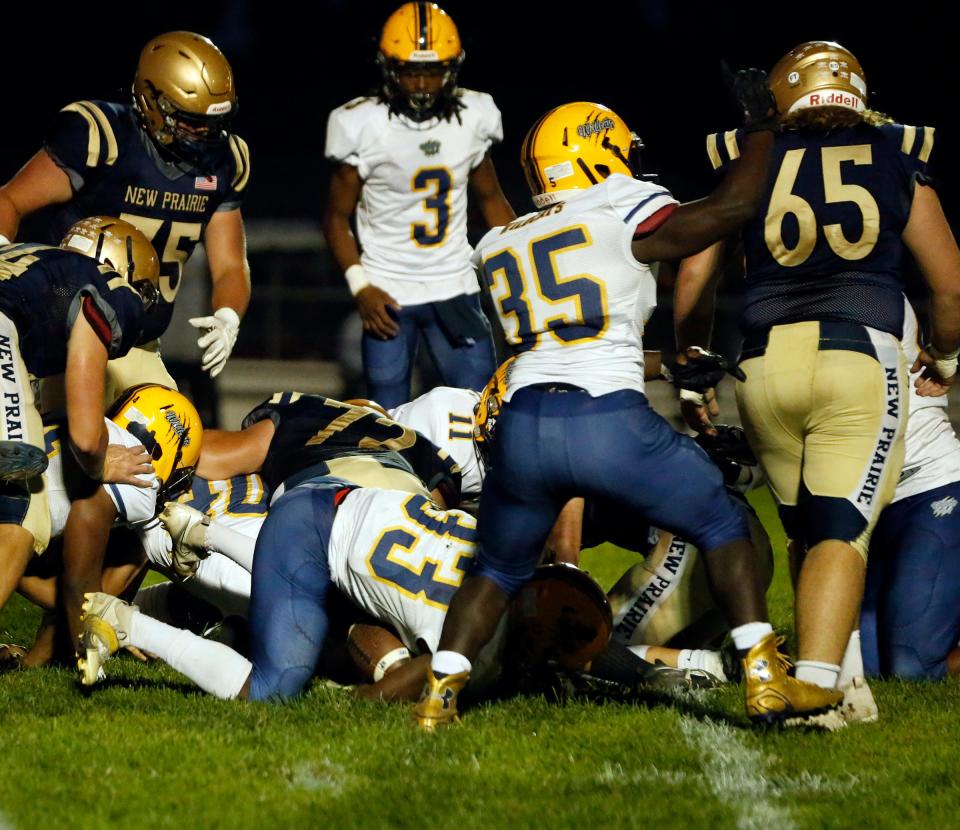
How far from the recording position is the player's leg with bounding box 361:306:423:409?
6.44 m

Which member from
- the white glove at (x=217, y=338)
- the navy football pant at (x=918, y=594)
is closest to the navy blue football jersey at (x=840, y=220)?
the navy football pant at (x=918, y=594)

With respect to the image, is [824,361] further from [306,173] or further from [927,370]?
[306,173]

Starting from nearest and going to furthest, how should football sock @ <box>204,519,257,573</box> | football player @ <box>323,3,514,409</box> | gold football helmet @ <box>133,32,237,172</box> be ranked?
football sock @ <box>204,519,257,573</box> → gold football helmet @ <box>133,32,237,172</box> → football player @ <box>323,3,514,409</box>

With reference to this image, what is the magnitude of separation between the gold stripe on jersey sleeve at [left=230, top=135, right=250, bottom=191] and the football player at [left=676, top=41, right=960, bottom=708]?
2169 mm

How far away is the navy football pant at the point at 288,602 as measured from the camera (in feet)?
12.9

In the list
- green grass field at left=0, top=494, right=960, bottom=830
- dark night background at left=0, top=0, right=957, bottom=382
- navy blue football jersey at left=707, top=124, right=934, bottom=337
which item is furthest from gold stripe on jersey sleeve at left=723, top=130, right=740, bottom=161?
dark night background at left=0, top=0, right=957, bottom=382

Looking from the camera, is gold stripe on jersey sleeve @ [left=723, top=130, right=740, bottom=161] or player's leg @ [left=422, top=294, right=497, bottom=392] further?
player's leg @ [left=422, top=294, right=497, bottom=392]

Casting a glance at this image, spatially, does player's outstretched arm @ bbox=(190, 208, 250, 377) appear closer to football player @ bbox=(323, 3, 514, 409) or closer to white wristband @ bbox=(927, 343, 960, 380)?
football player @ bbox=(323, 3, 514, 409)

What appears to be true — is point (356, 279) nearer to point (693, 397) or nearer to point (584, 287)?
point (693, 397)

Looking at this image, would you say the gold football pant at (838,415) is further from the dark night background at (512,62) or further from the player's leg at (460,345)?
the dark night background at (512,62)

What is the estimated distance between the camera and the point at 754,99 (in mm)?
3557

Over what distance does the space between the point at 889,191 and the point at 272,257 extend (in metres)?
7.91

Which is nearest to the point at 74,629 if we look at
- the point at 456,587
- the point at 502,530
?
the point at 456,587

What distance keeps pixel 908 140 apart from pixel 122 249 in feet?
7.97
